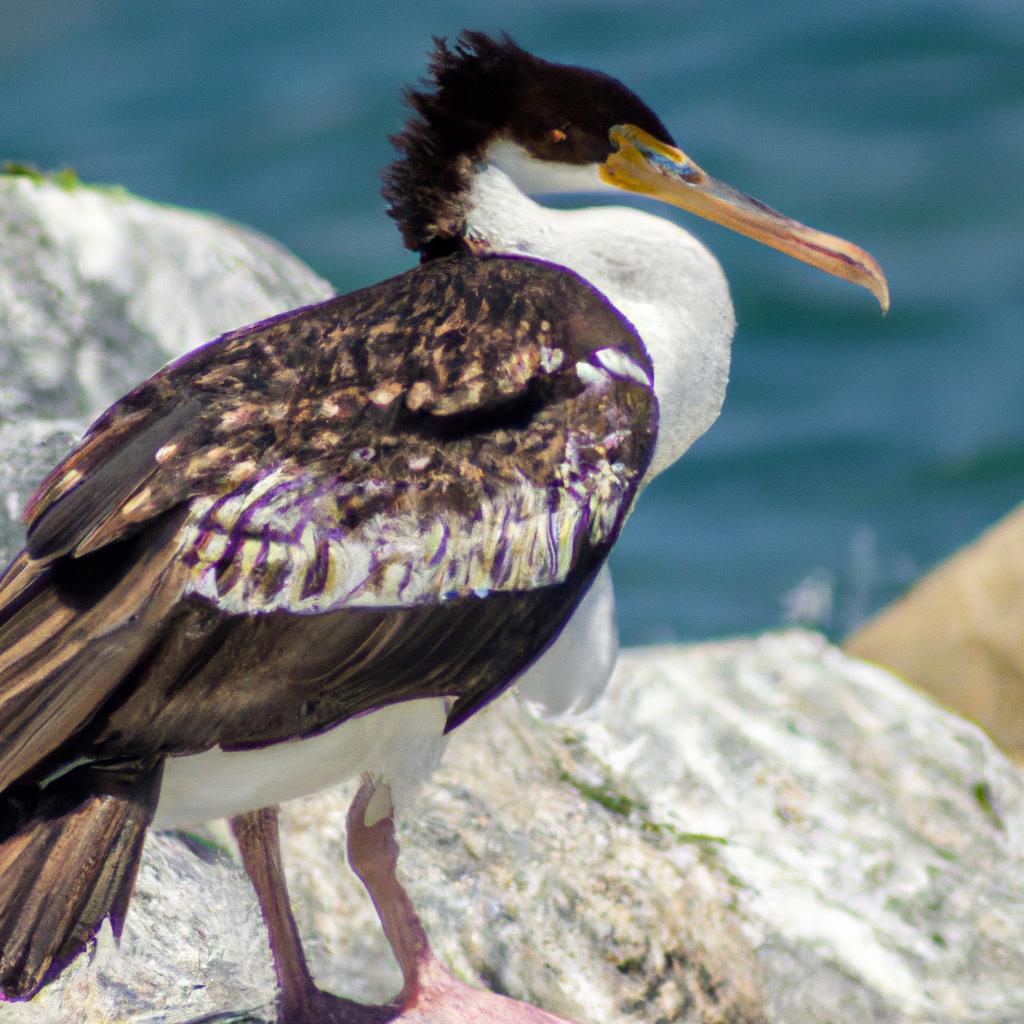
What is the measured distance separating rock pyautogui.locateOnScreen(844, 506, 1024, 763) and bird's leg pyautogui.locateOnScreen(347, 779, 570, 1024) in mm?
4254

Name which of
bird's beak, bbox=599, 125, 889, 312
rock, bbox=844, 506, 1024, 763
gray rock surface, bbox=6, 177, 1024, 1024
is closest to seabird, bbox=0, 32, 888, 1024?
bird's beak, bbox=599, 125, 889, 312

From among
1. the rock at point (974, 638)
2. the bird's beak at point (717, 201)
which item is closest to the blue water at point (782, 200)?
the rock at point (974, 638)

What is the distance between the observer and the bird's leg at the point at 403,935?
472 cm

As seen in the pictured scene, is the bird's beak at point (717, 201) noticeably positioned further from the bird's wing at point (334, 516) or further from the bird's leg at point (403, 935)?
the bird's leg at point (403, 935)

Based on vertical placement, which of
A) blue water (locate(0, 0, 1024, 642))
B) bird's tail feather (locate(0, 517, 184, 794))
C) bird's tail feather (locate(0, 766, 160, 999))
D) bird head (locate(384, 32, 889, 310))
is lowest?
blue water (locate(0, 0, 1024, 642))

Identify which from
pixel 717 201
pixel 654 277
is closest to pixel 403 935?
pixel 654 277

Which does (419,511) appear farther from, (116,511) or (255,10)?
(255,10)

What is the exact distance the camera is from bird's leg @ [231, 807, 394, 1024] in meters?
4.59

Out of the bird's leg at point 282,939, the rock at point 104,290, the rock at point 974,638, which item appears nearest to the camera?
the bird's leg at point 282,939

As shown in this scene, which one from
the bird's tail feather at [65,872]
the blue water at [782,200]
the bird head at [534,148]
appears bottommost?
the blue water at [782,200]

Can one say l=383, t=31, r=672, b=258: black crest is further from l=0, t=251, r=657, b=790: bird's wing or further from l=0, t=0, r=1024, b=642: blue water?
l=0, t=0, r=1024, b=642: blue water

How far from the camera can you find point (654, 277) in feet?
15.5

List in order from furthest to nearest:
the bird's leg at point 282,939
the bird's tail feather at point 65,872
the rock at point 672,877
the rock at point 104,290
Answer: the rock at point 104,290
the rock at point 672,877
the bird's leg at point 282,939
the bird's tail feather at point 65,872

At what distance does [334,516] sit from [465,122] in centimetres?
143
